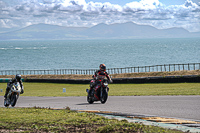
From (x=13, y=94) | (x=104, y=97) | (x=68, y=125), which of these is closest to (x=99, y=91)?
(x=104, y=97)

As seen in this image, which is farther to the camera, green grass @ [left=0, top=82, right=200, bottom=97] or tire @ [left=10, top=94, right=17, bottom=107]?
green grass @ [left=0, top=82, right=200, bottom=97]

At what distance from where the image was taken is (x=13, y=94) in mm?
15586

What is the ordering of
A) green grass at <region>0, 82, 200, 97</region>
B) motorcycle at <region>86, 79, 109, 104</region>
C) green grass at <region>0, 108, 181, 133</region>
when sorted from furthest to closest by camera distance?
green grass at <region>0, 82, 200, 97</region> → motorcycle at <region>86, 79, 109, 104</region> → green grass at <region>0, 108, 181, 133</region>

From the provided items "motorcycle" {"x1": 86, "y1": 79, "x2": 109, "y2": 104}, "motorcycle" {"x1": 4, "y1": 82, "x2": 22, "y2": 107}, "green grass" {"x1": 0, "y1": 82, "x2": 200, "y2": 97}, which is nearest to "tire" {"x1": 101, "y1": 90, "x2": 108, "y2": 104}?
"motorcycle" {"x1": 86, "y1": 79, "x2": 109, "y2": 104}

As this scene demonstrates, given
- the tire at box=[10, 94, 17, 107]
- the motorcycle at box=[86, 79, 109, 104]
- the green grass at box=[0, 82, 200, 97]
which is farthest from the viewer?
the green grass at box=[0, 82, 200, 97]

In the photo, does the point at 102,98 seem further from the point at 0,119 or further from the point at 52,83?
the point at 52,83

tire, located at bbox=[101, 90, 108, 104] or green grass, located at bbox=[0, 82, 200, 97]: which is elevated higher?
tire, located at bbox=[101, 90, 108, 104]

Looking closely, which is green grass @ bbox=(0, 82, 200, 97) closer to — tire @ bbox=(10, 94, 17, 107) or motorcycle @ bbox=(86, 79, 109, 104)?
motorcycle @ bbox=(86, 79, 109, 104)

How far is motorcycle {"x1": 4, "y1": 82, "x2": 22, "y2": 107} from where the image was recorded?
49.6 feet

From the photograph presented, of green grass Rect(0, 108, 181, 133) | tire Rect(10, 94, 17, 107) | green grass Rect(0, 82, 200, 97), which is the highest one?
green grass Rect(0, 108, 181, 133)

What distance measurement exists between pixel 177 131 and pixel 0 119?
4826mm

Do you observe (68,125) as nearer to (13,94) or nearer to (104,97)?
(104,97)

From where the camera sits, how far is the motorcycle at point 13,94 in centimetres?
1513

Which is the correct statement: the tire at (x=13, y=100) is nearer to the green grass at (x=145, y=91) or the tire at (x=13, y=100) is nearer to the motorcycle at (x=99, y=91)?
the motorcycle at (x=99, y=91)
